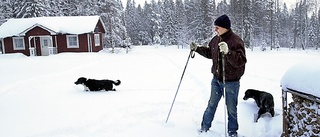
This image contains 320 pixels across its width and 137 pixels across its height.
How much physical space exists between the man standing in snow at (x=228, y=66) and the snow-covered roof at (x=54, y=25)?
24695 millimetres

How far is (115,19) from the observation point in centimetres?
3431

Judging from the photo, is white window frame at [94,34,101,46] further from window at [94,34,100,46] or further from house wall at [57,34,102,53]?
house wall at [57,34,102,53]

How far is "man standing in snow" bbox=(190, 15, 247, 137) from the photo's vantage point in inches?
137

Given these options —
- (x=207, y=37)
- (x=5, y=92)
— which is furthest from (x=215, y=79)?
(x=207, y=37)

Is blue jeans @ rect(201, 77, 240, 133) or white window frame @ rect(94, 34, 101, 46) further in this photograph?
white window frame @ rect(94, 34, 101, 46)

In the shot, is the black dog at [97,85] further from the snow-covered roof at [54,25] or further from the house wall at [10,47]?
the house wall at [10,47]

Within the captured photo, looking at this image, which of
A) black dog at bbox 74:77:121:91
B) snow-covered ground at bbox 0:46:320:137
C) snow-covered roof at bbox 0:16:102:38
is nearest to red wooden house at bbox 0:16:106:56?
snow-covered roof at bbox 0:16:102:38

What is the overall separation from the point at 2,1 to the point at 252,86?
45.9 meters

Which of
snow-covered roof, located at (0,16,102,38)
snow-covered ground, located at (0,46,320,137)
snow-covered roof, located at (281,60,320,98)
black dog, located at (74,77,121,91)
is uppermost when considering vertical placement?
snow-covered roof, located at (0,16,102,38)

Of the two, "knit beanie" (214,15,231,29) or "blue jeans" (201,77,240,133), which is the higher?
"knit beanie" (214,15,231,29)

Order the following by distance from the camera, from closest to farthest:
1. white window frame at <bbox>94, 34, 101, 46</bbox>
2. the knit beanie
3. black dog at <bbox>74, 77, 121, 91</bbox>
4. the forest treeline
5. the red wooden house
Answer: the knit beanie, black dog at <bbox>74, 77, 121, 91</bbox>, the red wooden house, white window frame at <bbox>94, 34, 101, 46</bbox>, the forest treeline

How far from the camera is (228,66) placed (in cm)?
367

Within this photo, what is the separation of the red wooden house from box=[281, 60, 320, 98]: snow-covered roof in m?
25.5

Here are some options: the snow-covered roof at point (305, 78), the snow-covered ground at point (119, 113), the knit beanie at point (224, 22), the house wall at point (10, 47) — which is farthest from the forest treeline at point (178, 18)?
the snow-covered roof at point (305, 78)
